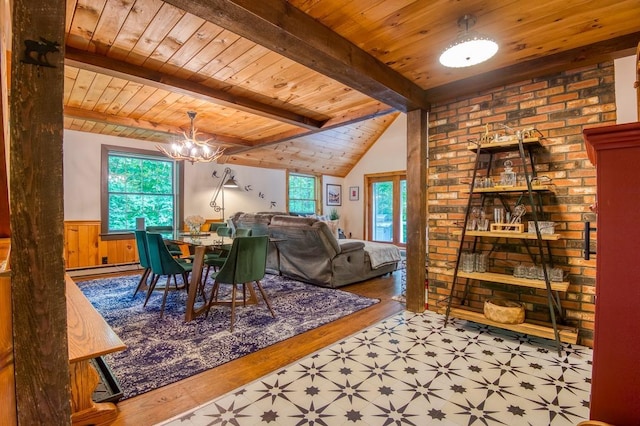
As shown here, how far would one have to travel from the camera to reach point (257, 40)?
1.88m

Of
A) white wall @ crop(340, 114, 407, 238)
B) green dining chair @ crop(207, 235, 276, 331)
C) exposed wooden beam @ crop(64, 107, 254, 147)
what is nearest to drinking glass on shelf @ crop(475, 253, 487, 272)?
green dining chair @ crop(207, 235, 276, 331)

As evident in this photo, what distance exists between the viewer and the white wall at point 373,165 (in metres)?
7.63

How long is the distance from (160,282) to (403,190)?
5.62 metres

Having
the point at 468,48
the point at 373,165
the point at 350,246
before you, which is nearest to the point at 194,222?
the point at 350,246

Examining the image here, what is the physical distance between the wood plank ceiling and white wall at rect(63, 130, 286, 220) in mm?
1168

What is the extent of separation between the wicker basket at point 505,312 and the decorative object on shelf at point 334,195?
620cm

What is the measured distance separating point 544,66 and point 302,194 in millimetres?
6348

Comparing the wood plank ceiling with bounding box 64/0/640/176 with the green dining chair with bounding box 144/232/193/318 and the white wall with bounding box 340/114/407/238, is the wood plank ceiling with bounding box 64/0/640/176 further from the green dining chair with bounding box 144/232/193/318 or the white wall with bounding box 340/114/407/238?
the white wall with bounding box 340/114/407/238

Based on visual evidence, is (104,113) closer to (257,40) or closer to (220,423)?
(257,40)

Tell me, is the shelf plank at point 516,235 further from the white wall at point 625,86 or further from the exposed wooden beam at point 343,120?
the exposed wooden beam at point 343,120

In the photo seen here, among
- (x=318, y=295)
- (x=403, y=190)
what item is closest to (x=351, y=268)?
(x=318, y=295)

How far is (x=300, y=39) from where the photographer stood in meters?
1.90

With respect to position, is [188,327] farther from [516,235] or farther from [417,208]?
[516,235]

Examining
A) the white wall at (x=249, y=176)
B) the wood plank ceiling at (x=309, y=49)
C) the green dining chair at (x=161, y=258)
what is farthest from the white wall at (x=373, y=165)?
the green dining chair at (x=161, y=258)
